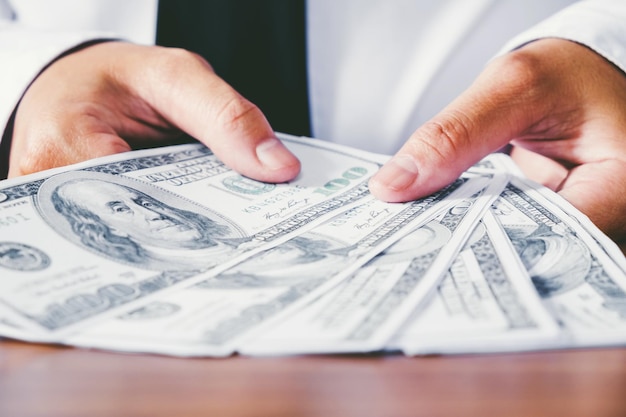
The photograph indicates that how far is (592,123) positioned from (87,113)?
521mm

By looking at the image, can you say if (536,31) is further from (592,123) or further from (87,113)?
(87,113)

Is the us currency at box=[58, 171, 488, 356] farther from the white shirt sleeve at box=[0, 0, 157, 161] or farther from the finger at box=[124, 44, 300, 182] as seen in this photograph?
the white shirt sleeve at box=[0, 0, 157, 161]

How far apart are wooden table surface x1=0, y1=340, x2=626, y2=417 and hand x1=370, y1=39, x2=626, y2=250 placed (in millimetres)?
250

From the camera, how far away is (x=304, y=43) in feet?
2.86

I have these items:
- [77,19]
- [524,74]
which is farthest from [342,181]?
[77,19]

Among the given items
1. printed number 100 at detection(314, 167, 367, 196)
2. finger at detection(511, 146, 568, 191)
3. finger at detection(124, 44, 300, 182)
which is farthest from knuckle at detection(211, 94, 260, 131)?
finger at detection(511, 146, 568, 191)

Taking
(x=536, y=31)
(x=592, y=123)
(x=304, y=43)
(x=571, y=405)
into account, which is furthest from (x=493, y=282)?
(x=304, y=43)

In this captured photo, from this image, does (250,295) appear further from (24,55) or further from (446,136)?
(24,55)

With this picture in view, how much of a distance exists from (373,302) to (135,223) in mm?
212

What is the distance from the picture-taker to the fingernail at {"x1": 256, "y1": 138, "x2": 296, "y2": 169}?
0.60 metres

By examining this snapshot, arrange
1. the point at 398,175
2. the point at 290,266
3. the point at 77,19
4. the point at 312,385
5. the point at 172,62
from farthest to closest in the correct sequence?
1. the point at 77,19
2. the point at 172,62
3. the point at 398,175
4. the point at 290,266
5. the point at 312,385

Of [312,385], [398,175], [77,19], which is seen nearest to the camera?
[312,385]

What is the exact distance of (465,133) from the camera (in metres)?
0.57

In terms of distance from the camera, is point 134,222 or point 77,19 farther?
point 77,19
